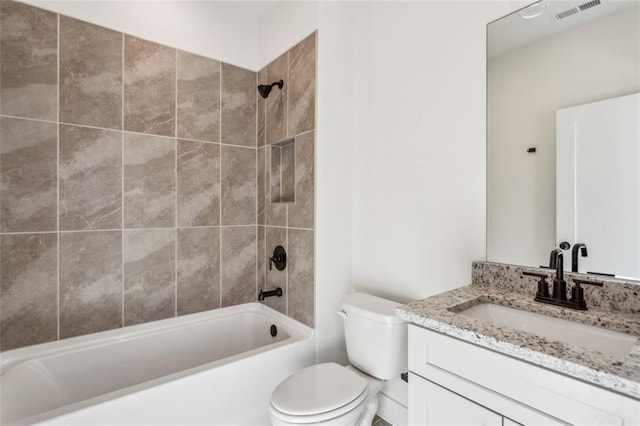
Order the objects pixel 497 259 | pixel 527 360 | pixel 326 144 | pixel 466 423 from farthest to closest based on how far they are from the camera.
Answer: pixel 326 144 → pixel 497 259 → pixel 466 423 → pixel 527 360

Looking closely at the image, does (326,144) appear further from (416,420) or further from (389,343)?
(416,420)

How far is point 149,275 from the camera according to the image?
191cm

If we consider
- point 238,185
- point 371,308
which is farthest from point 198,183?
point 371,308

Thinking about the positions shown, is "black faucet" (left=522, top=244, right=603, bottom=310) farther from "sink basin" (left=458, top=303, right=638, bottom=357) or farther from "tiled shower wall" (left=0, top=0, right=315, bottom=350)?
"tiled shower wall" (left=0, top=0, right=315, bottom=350)

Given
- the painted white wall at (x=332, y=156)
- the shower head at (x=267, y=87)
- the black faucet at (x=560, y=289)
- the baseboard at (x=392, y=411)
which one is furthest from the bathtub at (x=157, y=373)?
the shower head at (x=267, y=87)

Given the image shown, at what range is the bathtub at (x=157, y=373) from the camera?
1251mm

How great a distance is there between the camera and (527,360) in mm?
773

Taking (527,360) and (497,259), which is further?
(497,259)

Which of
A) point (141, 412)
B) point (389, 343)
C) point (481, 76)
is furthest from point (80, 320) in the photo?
point (481, 76)

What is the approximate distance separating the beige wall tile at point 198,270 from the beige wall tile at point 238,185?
19 cm

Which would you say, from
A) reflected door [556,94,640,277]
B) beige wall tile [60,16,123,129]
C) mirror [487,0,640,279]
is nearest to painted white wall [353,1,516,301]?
mirror [487,0,640,279]

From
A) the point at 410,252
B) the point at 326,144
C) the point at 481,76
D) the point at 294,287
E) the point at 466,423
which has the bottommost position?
the point at 466,423

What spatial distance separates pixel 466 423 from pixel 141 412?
126 centimetres

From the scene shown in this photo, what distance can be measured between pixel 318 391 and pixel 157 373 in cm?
110
